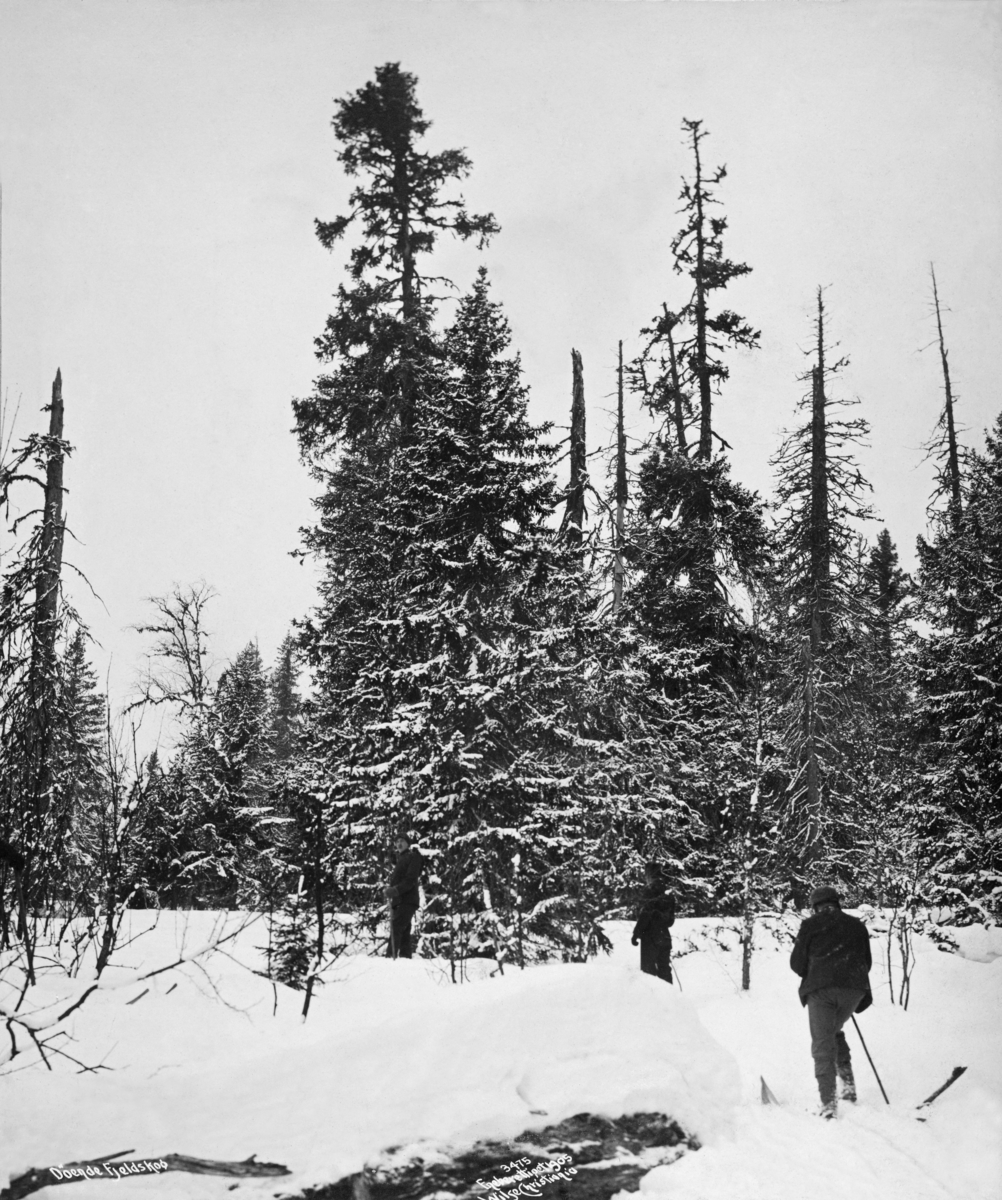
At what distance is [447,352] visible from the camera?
16.3 metres

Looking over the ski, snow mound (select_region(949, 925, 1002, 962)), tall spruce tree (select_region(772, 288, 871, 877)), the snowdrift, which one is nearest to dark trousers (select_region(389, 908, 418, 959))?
the snowdrift

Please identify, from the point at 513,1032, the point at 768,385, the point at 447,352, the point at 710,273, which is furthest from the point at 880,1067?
the point at 710,273

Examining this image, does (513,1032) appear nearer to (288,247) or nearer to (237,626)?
(288,247)

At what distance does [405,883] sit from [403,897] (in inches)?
8.3

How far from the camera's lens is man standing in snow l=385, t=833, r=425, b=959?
11.5 m

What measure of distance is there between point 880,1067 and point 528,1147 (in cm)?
457

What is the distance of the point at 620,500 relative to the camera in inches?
780

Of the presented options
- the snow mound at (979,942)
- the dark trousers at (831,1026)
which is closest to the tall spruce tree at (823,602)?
the snow mound at (979,942)

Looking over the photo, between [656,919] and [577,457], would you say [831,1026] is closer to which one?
[656,919]

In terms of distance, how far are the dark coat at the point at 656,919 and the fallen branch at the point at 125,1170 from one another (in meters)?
7.13

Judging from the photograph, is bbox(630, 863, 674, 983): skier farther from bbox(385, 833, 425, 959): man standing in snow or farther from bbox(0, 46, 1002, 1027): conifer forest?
bbox(385, 833, 425, 959): man standing in snow

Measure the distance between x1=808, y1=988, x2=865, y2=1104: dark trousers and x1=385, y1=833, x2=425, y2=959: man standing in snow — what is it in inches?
255

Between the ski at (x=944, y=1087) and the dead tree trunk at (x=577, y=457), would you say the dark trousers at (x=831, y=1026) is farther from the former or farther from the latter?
the dead tree trunk at (x=577, y=457)

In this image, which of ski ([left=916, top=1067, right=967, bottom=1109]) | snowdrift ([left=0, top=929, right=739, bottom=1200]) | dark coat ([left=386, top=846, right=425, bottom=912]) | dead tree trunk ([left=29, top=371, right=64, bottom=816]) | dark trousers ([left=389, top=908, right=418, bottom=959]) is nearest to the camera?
snowdrift ([left=0, top=929, right=739, bottom=1200])
